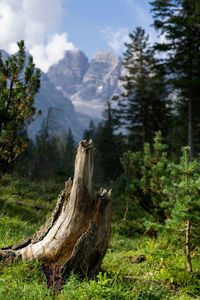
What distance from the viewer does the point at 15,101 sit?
6.67 m

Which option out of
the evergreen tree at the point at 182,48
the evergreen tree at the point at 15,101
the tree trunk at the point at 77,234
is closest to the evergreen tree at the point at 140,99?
the evergreen tree at the point at 182,48

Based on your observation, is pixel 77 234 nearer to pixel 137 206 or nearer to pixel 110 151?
pixel 137 206

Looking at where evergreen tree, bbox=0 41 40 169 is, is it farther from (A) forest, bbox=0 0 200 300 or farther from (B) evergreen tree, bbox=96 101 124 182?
(B) evergreen tree, bbox=96 101 124 182

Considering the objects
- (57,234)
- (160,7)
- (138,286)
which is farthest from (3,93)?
(160,7)

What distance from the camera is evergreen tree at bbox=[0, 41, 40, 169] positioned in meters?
6.22

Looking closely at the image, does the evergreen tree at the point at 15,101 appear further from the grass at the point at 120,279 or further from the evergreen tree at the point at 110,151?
the evergreen tree at the point at 110,151

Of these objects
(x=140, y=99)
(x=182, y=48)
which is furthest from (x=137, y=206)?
(x=140, y=99)

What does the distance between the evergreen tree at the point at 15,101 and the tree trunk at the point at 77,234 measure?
377 centimetres

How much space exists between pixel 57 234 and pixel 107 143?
31.5 metres

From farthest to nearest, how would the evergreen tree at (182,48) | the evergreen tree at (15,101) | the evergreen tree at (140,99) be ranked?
the evergreen tree at (140,99), the evergreen tree at (182,48), the evergreen tree at (15,101)

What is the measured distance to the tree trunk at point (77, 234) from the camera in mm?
2678

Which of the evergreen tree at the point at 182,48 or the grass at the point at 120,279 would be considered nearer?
the grass at the point at 120,279

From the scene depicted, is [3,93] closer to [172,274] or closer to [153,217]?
[153,217]

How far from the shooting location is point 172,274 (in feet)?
11.2
